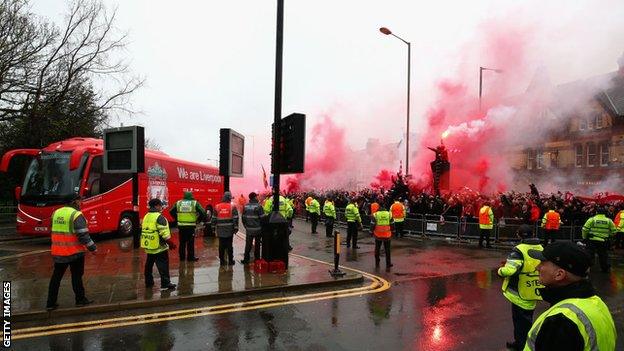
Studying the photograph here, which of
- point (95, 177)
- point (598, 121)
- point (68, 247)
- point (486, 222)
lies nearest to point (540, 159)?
point (598, 121)

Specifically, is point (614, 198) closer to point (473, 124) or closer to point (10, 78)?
point (473, 124)

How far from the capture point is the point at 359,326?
19.7ft

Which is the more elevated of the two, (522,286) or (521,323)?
(522,286)

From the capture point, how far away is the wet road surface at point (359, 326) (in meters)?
5.31

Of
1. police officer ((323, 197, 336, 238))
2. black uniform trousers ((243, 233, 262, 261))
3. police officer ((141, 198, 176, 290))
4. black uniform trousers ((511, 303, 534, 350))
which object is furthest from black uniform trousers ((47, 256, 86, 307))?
police officer ((323, 197, 336, 238))

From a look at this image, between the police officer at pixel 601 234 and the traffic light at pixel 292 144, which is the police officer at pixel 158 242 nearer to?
the traffic light at pixel 292 144

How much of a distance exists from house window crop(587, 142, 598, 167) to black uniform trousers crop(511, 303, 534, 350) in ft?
111

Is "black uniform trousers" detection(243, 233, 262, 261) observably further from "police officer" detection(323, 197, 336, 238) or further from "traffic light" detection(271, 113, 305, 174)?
"police officer" detection(323, 197, 336, 238)

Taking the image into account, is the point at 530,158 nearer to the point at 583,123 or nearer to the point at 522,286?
the point at 583,123

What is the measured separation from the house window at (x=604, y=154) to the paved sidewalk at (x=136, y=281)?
30622 mm

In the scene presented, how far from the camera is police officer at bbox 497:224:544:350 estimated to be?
16.3 feet

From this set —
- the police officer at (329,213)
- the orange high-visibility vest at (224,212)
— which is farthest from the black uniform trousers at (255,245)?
the police officer at (329,213)

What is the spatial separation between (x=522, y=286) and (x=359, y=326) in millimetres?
2238

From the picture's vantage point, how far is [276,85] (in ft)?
30.2
